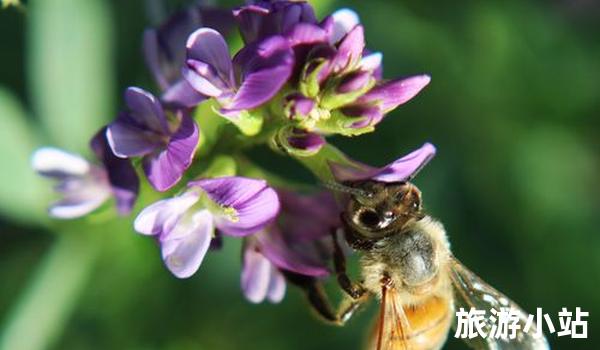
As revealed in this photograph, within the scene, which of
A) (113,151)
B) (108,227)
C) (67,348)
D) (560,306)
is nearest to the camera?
(113,151)

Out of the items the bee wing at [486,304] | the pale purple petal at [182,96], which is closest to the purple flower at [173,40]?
the pale purple petal at [182,96]

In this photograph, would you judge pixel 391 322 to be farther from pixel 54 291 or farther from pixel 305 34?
pixel 54 291

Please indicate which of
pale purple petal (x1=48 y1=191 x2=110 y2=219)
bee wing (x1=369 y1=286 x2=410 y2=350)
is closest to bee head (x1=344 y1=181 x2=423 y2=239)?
bee wing (x1=369 y1=286 x2=410 y2=350)

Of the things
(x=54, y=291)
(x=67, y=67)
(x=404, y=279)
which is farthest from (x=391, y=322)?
(x=67, y=67)

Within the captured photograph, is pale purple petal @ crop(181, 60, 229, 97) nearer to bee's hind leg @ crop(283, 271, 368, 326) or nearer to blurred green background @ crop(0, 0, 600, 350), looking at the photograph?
bee's hind leg @ crop(283, 271, 368, 326)

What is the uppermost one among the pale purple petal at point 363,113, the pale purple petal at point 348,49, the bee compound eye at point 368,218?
the pale purple petal at point 348,49

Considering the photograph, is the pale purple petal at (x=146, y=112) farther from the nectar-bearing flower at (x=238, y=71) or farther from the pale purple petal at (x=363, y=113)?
the pale purple petal at (x=363, y=113)

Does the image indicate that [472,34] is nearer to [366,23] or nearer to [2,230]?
[366,23]

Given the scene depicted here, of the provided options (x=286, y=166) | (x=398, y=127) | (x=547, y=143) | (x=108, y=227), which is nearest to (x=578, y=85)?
(x=547, y=143)
